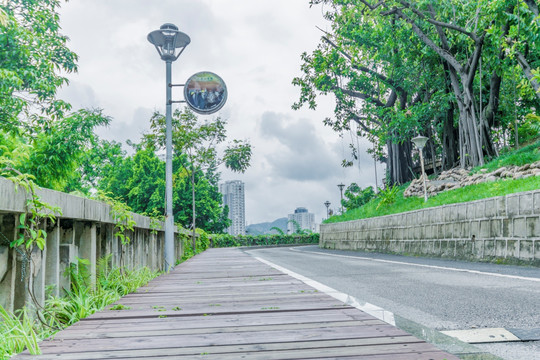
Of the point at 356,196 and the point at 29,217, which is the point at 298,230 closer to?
the point at 356,196

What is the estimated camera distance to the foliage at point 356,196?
33.2 m

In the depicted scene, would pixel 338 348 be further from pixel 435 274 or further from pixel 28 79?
pixel 28 79

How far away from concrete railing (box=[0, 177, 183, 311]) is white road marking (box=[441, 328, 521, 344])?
2.40 metres

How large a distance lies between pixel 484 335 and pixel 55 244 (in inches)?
105

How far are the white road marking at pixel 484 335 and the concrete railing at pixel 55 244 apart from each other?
240 centimetres

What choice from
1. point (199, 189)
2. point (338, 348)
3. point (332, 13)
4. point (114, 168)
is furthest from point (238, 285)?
point (114, 168)

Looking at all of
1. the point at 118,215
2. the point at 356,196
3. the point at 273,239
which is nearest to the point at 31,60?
the point at 118,215

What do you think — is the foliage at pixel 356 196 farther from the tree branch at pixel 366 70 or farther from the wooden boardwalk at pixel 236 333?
the wooden boardwalk at pixel 236 333

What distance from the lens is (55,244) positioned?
111 inches

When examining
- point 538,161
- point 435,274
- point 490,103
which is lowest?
point 435,274

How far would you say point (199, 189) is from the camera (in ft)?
136

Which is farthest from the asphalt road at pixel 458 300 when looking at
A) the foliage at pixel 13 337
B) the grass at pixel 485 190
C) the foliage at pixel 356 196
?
the foliage at pixel 356 196

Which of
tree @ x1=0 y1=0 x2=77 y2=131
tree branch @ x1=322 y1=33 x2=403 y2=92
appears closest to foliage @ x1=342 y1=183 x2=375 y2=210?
tree branch @ x1=322 y1=33 x2=403 y2=92

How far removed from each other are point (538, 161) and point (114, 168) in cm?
3849
